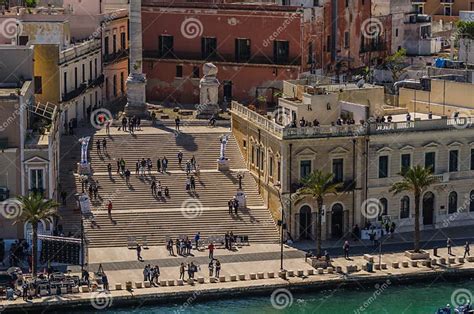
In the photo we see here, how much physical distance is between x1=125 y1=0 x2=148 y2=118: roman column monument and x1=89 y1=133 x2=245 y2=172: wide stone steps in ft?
20.9

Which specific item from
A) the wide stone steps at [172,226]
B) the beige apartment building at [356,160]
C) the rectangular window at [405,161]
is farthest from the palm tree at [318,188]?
the rectangular window at [405,161]

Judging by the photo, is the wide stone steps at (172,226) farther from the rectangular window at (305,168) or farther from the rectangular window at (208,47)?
the rectangular window at (208,47)

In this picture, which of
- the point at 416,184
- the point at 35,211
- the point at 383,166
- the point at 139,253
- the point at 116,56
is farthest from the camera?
the point at 116,56

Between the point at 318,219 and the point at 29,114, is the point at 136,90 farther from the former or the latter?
the point at 318,219

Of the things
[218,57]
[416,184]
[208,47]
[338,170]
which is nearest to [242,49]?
[218,57]

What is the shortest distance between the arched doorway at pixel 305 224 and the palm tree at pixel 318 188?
126 centimetres

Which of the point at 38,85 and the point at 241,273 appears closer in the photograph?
the point at 241,273

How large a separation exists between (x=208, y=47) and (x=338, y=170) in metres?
25.5

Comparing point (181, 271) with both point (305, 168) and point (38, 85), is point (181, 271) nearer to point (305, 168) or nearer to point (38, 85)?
point (305, 168)

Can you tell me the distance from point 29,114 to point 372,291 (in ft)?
77.8

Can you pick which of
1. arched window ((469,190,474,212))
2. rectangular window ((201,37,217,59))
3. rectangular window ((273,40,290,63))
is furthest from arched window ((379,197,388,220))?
rectangular window ((201,37,217,59))

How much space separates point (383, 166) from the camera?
91812mm

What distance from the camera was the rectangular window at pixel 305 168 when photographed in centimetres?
8994

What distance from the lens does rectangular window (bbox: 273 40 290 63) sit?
110 metres
